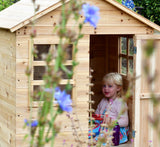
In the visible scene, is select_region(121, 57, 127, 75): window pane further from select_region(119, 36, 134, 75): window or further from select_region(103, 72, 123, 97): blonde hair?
select_region(103, 72, 123, 97): blonde hair

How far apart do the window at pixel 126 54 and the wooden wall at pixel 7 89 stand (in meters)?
2.47

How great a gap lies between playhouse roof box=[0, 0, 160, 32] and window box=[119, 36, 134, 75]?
4.82 feet

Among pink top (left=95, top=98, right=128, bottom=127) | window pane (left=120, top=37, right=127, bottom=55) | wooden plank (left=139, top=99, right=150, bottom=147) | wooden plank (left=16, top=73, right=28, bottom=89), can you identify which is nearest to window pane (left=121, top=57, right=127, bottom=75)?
window pane (left=120, top=37, right=127, bottom=55)

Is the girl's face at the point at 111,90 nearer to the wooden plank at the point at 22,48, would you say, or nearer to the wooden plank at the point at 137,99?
the wooden plank at the point at 137,99

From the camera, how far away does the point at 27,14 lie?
19.5 ft

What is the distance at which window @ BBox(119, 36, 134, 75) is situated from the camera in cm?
759

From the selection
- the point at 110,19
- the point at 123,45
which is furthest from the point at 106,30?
the point at 123,45

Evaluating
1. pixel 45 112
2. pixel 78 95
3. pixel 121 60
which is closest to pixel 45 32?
pixel 78 95

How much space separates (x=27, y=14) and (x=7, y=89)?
1.16 metres

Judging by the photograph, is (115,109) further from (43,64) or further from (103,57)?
(43,64)

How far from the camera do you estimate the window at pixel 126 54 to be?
299 inches

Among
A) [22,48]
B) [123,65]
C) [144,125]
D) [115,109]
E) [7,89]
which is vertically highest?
[22,48]

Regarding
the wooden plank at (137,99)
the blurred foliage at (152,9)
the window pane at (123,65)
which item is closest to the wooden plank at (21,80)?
the wooden plank at (137,99)

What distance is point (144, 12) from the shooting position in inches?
530
